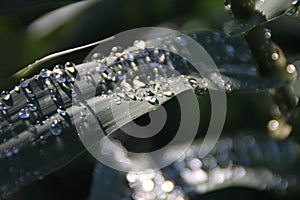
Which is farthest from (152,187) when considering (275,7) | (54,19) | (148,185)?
(54,19)

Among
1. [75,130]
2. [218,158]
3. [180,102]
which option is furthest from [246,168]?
[75,130]

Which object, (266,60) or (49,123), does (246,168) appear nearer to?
(266,60)

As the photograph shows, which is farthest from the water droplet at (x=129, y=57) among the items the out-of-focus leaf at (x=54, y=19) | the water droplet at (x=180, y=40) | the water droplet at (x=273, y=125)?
the out-of-focus leaf at (x=54, y=19)

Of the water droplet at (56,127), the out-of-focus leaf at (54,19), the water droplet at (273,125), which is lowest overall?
the water droplet at (273,125)

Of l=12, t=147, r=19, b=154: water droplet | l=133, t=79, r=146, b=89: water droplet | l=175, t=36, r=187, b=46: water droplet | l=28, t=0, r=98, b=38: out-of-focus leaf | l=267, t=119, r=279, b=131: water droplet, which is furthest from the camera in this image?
l=28, t=0, r=98, b=38: out-of-focus leaf

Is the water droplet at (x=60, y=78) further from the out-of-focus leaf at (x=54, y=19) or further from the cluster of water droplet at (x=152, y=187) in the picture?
the out-of-focus leaf at (x=54, y=19)

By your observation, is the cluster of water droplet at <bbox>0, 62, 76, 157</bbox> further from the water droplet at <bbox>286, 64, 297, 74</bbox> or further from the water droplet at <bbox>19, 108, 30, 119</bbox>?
the water droplet at <bbox>286, 64, 297, 74</bbox>

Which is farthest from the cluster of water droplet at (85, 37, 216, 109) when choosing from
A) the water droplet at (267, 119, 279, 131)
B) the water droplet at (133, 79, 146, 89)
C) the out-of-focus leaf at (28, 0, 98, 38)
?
the out-of-focus leaf at (28, 0, 98, 38)
